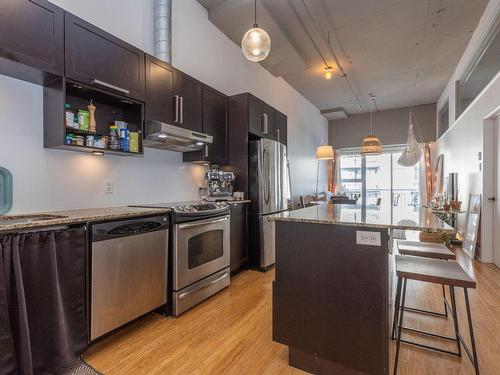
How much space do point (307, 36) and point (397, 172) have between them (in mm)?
6061

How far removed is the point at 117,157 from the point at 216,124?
134cm

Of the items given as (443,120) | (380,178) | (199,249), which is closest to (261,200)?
(199,249)

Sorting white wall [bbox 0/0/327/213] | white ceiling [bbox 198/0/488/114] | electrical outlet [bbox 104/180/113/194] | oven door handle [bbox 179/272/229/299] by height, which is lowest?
oven door handle [bbox 179/272/229/299]

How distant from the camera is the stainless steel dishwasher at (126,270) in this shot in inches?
73.8

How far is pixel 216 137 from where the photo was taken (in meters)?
3.57

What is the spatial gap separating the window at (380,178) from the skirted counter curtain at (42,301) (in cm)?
781

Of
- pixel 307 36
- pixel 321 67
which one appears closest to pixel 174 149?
pixel 307 36

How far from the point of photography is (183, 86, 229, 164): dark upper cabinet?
3.36 meters

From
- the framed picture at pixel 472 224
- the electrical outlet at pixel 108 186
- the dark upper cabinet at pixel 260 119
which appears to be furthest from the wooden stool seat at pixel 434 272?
the framed picture at pixel 472 224

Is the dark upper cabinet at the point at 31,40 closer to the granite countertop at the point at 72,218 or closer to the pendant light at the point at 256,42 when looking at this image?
the granite countertop at the point at 72,218

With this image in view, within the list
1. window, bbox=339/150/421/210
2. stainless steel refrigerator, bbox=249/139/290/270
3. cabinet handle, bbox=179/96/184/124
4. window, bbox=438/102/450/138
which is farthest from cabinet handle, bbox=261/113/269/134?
window, bbox=339/150/421/210

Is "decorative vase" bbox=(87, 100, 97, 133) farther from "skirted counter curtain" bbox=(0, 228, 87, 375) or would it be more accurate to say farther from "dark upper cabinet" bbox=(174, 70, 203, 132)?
"skirted counter curtain" bbox=(0, 228, 87, 375)

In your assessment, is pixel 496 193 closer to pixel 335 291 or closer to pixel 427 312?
pixel 427 312

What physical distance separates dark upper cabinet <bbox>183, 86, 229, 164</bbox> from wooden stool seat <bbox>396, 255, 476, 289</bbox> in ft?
7.79
